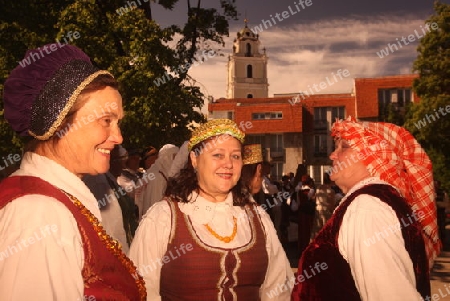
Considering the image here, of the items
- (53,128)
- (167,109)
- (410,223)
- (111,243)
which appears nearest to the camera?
(53,128)

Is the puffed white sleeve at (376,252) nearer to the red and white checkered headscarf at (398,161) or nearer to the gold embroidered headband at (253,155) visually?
the red and white checkered headscarf at (398,161)

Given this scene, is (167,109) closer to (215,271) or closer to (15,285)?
(215,271)

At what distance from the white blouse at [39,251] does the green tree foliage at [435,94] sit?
2259cm

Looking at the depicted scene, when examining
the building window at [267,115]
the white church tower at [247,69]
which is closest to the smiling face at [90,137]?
the building window at [267,115]

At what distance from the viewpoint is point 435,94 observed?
23.6 metres

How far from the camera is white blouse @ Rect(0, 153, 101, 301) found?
127cm

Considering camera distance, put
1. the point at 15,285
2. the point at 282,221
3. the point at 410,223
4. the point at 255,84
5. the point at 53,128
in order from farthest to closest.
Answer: the point at 255,84 → the point at 282,221 → the point at 410,223 → the point at 53,128 → the point at 15,285

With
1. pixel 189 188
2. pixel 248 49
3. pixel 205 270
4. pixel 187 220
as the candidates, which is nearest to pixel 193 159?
pixel 189 188

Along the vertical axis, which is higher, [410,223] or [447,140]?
[447,140]

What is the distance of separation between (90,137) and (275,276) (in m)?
1.84

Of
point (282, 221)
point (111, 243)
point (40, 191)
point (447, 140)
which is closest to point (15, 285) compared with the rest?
point (40, 191)

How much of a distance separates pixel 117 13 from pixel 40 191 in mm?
14351

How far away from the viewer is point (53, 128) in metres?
1.55

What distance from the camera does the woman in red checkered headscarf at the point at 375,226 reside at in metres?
2.27
